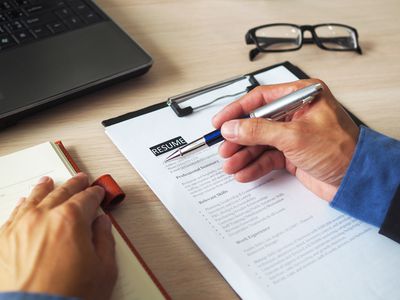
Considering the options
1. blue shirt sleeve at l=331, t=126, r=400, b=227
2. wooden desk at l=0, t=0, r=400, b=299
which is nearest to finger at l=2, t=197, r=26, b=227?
wooden desk at l=0, t=0, r=400, b=299

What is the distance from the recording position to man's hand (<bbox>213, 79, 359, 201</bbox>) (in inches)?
22.0

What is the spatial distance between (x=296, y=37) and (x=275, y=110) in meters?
0.33

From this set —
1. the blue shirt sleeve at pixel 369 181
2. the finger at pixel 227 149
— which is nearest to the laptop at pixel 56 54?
the finger at pixel 227 149

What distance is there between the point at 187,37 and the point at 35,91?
0.32 metres

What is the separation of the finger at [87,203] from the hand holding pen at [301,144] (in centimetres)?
17

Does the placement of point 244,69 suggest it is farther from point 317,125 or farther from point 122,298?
point 122,298

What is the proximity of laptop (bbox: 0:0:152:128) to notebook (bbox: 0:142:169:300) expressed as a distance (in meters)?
0.08

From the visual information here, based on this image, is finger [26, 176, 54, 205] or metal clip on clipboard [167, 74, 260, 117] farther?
metal clip on clipboard [167, 74, 260, 117]

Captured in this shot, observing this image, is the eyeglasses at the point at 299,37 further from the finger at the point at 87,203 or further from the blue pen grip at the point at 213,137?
the finger at the point at 87,203

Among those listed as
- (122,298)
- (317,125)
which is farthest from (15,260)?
(317,125)

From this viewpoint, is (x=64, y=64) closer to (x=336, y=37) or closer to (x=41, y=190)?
(x=41, y=190)

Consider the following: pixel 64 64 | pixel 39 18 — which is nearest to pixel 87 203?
pixel 64 64

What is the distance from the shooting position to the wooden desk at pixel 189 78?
1.69ft

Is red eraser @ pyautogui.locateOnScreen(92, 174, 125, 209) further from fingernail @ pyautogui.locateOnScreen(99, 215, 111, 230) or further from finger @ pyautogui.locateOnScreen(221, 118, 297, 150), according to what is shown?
finger @ pyautogui.locateOnScreen(221, 118, 297, 150)
